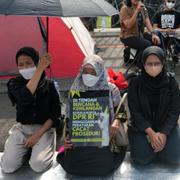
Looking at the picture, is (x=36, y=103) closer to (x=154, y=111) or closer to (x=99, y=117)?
(x=99, y=117)

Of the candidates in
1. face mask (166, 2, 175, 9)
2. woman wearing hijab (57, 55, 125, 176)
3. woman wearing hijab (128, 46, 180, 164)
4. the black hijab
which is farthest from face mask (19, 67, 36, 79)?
face mask (166, 2, 175, 9)

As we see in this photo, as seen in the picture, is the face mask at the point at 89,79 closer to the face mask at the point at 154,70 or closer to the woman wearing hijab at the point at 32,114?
the woman wearing hijab at the point at 32,114

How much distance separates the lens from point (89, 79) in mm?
3562

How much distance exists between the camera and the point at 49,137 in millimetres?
3900

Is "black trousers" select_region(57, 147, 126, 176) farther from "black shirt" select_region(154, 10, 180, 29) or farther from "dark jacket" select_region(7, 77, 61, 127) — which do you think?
"black shirt" select_region(154, 10, 180, 29)

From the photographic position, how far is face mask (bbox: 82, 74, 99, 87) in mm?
3553

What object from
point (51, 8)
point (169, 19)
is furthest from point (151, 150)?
point (169, 19)

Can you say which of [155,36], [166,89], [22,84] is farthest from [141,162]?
[155,36]

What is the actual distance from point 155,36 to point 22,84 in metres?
3.47

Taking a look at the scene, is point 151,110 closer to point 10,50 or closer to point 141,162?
point 141,162

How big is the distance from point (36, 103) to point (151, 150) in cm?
124

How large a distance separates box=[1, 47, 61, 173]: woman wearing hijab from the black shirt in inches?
153

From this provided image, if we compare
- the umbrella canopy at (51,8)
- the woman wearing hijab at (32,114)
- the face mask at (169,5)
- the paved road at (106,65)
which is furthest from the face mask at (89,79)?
the face mask at (169,5)

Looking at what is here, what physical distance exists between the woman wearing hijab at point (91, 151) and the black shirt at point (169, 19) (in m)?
3.84
